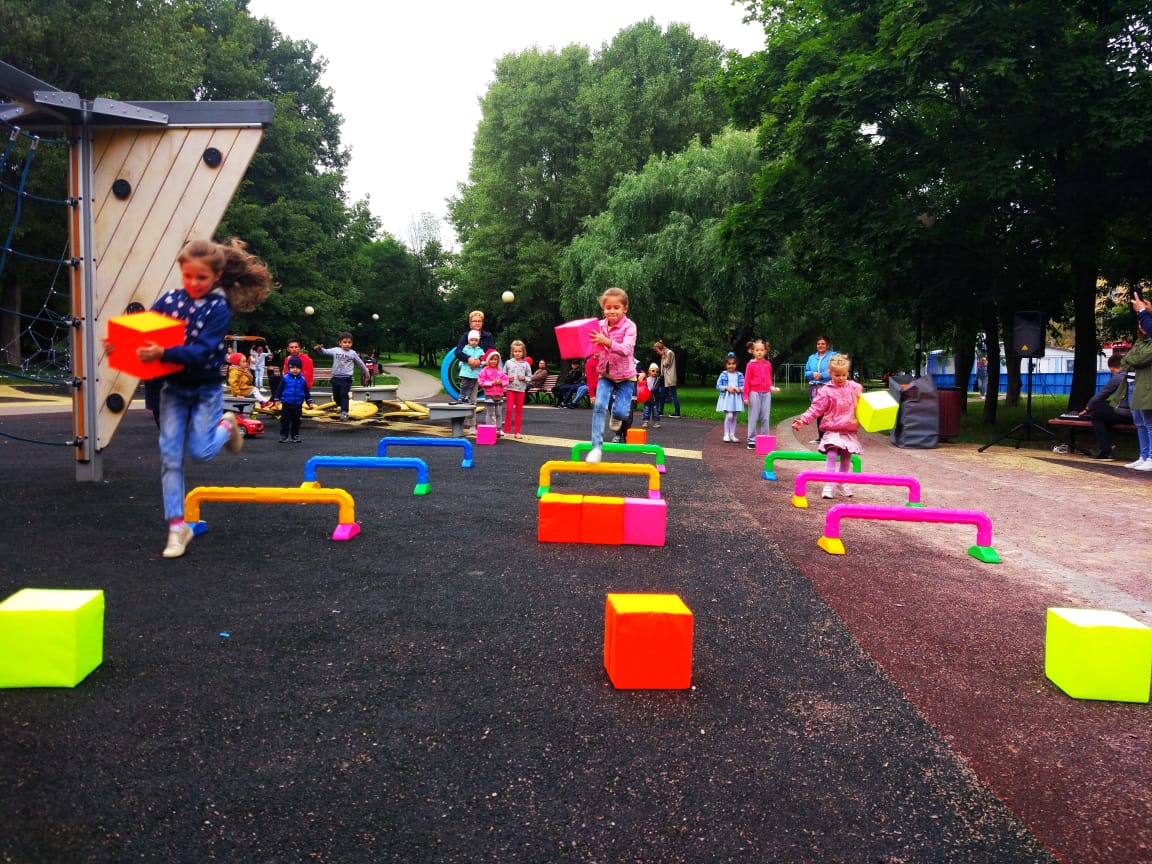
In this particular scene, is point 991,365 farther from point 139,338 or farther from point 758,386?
point 139,338

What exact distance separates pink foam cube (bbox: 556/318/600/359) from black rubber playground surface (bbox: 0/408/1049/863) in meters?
3.07

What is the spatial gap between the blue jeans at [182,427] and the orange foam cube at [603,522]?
2553mm

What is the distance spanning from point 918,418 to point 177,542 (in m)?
13.7

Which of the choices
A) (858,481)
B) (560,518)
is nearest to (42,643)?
(560,518)

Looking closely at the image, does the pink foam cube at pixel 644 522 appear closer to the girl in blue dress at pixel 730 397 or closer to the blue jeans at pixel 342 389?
the girl in blue dress at pixel 730 397

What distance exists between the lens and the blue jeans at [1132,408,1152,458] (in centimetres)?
1273

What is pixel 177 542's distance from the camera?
5453 mm

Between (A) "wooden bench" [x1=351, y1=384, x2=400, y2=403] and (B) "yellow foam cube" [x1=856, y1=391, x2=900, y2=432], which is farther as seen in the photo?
(A) "wooden bench" [x1=351, y1=384, x2=400, y2=403]

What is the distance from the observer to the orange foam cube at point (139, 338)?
482 centimetres

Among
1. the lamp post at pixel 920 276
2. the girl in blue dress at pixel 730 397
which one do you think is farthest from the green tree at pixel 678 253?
the girl in blue dress at pixel 730 397

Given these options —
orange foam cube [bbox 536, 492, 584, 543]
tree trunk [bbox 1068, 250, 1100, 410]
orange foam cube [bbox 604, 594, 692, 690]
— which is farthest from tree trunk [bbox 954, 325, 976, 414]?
orange foam cube [bbox 604, 594, 692, 690]

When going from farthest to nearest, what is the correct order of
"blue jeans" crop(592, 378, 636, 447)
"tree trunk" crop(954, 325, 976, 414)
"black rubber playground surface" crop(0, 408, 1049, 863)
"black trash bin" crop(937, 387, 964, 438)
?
"tree trunk" crop(954, 325, 976, 414) < "black trash bin" crop(937, 387, 964, 438) < "blue jeans" crop(592, 378, 636, 447) < "black rubber playground surface" crop(0, 408, 1049, 863)

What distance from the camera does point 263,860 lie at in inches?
87.2

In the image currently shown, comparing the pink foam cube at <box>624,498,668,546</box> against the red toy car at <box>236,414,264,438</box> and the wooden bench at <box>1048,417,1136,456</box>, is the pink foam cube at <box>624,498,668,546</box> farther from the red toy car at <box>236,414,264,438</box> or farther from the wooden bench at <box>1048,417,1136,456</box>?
the wooden bench at <box>1048,417,1136,456</box>
